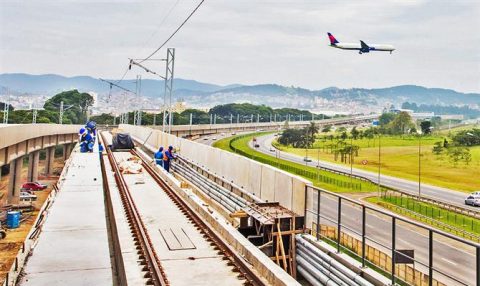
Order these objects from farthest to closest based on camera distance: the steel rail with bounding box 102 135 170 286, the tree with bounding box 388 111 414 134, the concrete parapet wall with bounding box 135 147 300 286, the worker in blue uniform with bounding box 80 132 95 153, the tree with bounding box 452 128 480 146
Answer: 1. the tree with bounding box 388 111 414 134
2. the tree with bounding box 452 128 480 146
3. the worker in blue uniform with bounding box 80 132 95 153
4. the steel rail with bounding box 102 135 170 286
5. the concrete parapet wall with bounding box 135 147 300 286

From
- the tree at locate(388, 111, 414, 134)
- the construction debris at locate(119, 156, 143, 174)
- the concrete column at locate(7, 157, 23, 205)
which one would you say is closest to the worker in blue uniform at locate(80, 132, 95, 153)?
the construction debris at locate(119, 156, 143, 174)

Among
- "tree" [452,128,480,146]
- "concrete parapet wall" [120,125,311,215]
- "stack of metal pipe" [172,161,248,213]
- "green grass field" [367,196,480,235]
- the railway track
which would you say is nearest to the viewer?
the railway track

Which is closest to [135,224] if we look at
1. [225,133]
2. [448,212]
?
[448,212]

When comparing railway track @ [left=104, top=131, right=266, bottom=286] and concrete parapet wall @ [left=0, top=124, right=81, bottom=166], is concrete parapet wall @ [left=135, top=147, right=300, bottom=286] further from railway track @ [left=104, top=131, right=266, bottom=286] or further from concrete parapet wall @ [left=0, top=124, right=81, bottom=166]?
concrete parapet wall @ [left=0, top=124, right=81, bottom=166]

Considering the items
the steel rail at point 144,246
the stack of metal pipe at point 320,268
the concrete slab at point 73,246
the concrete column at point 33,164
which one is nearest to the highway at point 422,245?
the stack of metal pipe at point 320,268

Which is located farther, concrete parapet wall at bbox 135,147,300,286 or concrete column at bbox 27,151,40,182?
concrete column at bbox 27,151,40,182

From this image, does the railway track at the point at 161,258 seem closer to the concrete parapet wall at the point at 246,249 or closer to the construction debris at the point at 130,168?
the concrete parapet wall at the point at 246,249
